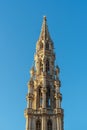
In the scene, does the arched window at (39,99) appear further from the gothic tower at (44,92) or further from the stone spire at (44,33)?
the stone spire at (44,33)

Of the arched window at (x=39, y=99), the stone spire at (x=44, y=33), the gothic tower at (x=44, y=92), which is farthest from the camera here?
the stone spire at (x=44, y=33)

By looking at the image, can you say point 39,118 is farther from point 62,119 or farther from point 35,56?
point 35,56

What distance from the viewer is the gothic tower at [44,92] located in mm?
71688

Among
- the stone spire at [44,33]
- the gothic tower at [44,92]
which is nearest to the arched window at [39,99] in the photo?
the gothic tower at [44,92]

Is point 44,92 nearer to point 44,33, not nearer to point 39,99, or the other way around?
point 39,99

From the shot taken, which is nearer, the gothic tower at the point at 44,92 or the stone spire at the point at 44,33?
the gothic tower at the point at 44,92

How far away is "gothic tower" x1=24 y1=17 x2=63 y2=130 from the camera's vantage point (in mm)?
71688

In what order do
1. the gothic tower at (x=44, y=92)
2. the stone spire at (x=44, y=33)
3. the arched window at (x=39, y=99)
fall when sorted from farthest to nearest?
1. the stone spire at (x=44, y=33)
2. the arched window at (x=39, y=99)
3. the gothic tower at (x=44, y=92)

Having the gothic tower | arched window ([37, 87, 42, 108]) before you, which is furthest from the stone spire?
arched window ([37, 87, 42, 108])

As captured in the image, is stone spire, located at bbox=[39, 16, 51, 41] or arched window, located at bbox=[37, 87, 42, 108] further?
stone spire, located at bbox=[39, 16, 51, 41]

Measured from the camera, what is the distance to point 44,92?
75.9 metres

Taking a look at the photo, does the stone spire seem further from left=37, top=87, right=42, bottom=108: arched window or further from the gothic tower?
left=37, top=87, right=42, bottom=108: arched window

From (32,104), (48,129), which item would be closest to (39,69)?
(32,104)

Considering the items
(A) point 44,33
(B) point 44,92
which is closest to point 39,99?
(B) point 44,92
